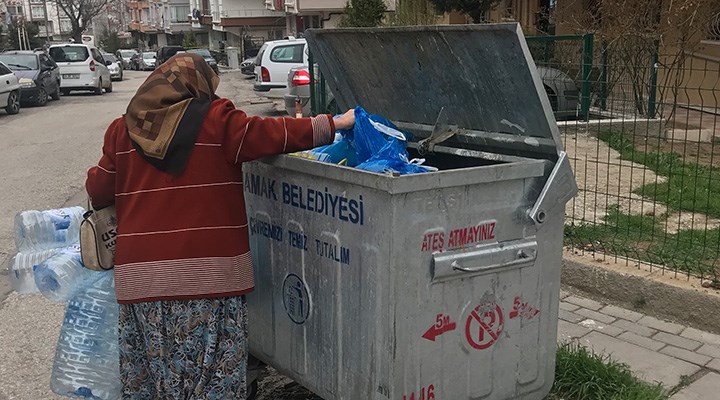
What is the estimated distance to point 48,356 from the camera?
4.49 m

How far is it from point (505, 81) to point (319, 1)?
127 feet

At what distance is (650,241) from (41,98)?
19762 mm

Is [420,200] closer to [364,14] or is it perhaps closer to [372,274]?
[372,274]

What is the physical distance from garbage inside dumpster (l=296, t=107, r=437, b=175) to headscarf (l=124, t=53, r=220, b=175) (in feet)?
1.97

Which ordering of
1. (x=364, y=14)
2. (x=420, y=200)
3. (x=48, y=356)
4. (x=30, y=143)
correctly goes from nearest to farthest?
(x=420, y=200) → (x=48, y=356) → (x=30, y=143) → (x=364, y=14)

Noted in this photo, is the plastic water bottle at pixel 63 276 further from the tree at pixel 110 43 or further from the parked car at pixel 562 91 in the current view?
the tree at pixel 110 43

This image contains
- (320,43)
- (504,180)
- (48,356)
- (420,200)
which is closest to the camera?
(420,200)

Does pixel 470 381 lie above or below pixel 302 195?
below

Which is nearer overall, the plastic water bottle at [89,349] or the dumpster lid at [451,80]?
the dumpster lid at [451,80]

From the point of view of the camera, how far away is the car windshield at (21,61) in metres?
21.0

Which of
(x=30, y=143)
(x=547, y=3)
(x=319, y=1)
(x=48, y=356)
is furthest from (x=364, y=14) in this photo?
(x=48, y=356)

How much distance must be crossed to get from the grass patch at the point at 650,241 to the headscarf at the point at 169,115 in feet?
10.7

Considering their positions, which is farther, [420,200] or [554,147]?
[554,147]

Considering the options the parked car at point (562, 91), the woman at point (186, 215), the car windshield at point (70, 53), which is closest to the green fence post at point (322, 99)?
the parked car at point (562, 91)
